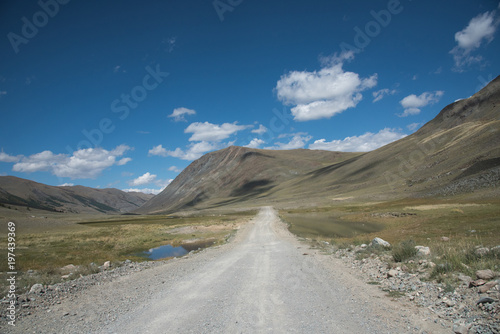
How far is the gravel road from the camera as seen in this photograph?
7785 millimetres

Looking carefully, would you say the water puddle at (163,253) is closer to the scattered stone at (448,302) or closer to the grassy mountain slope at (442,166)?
the scattered stone at (448,302)

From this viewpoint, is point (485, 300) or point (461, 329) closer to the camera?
point (461, 329)

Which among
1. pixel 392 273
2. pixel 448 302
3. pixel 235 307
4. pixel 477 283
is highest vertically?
pixel 477 283

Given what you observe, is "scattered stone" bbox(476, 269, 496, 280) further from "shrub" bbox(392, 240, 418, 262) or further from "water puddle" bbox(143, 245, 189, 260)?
"water puddle" bbox(143, 245, 189, 260)

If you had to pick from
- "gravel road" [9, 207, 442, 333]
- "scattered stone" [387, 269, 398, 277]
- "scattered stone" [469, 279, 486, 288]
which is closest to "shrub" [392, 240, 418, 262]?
"scattered stone" [387, 269, 398, 277]

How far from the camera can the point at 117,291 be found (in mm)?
13039

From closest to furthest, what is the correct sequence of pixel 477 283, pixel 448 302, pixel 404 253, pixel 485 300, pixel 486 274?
pixel 485 300 → pixel 448 302 → pixel 477 283 → pixel 486 274 → pixel 404 253

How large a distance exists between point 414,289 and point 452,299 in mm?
1800

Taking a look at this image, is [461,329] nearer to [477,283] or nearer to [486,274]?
[477,283]

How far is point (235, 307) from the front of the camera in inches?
371

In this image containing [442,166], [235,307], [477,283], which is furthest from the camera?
[442,166]

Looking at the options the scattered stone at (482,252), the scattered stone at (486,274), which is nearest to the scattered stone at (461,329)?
the scattered stone at (486,274)

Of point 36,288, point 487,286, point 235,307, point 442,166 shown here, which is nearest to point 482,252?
point 487,286

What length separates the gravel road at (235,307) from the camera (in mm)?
7785
